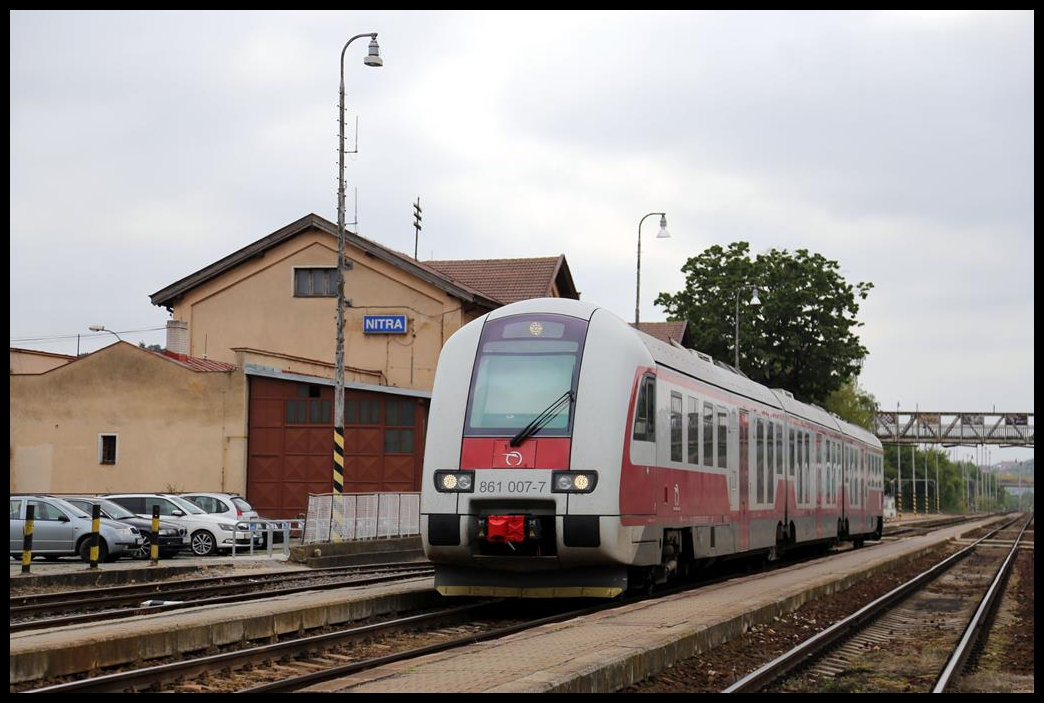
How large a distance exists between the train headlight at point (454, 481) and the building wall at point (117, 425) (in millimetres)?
23122

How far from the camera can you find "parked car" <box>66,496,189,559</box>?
27203 millimetres

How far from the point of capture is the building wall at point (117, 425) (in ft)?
124

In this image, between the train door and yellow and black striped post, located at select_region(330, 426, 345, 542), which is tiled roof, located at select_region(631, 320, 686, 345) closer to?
yellow and black striped post, located at select_region(330, 426, 345, 542)

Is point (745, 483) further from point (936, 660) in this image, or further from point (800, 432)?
point (936, 660)

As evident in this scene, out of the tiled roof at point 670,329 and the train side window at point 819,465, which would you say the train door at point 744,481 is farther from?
the tiled roof at point 670,329

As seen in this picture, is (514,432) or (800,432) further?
(800,432)

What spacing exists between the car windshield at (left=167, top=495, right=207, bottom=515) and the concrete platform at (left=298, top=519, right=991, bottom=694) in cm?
1588

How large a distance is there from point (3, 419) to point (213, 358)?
37053mm

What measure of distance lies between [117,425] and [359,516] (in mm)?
11829

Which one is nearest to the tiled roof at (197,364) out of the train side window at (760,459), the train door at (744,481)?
the train side window at (760,459)

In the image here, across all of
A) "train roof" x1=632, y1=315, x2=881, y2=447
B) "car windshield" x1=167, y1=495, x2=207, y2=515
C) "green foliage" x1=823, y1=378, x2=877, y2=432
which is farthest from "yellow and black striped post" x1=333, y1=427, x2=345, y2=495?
"green foliage" x1=823, y1=378, x2=877, y2=432

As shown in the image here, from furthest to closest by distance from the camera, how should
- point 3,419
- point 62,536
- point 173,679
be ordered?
point 62,536 < point 173,679 < point 3,419

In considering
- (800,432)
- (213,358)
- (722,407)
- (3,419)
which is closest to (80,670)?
(3,419)

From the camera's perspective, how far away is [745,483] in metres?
21.8
